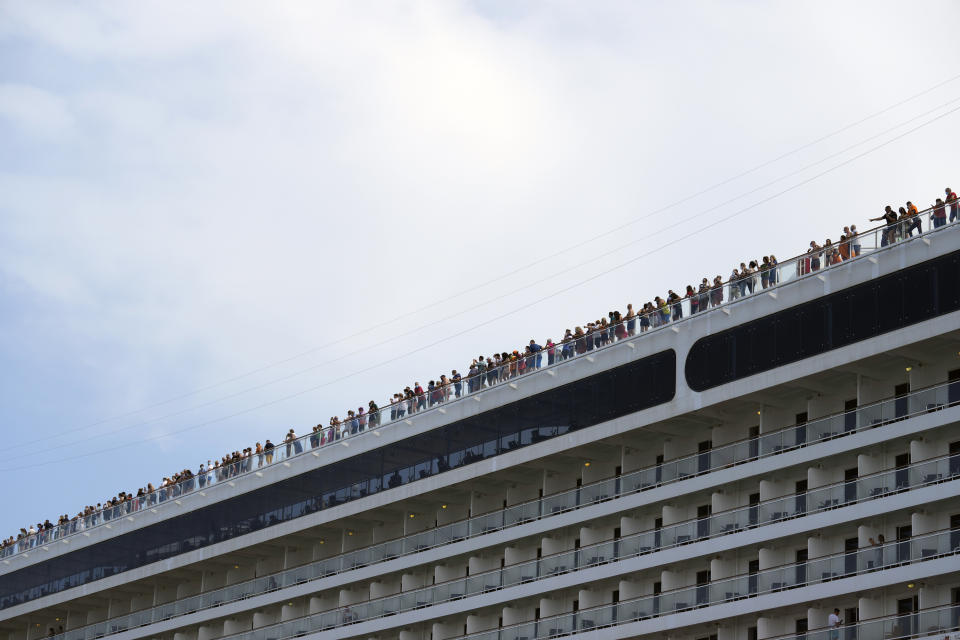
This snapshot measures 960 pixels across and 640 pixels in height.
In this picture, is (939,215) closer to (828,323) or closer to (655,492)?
(828,323)

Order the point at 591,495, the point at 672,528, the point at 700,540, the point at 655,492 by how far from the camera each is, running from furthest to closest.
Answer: the point at 591,495 < the point at 655,492 < the point at 672,528 < the point at 700,540

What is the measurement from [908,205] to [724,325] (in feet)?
20.6

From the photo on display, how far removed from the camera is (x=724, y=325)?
4478 cm

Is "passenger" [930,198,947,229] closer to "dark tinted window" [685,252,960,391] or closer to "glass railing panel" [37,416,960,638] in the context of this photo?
"dark tinted window" [685,252,960,391]

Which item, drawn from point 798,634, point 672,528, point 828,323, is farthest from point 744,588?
point 828,323

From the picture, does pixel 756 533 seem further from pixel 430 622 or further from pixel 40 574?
pixel 40 574

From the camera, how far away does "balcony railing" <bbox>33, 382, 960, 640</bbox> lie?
41.2m

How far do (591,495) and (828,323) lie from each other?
420 inches

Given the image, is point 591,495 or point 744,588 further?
point 591,495

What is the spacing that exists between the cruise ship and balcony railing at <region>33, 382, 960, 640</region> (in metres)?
0.08

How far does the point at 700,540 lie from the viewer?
45156 mm

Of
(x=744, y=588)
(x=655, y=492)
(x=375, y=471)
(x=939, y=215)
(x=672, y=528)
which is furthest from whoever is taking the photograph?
(x=375, y=471)

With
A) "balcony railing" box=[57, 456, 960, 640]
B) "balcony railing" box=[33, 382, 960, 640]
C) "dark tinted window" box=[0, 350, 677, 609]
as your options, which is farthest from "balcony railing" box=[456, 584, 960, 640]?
"dark tinted window" box=[0, 350, 677, 609]

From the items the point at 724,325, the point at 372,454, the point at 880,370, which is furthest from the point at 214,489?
the point at 880,370
